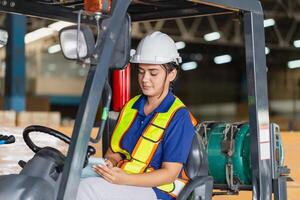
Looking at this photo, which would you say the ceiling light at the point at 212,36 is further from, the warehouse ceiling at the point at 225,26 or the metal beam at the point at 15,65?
the metal beam at the point at 15,65

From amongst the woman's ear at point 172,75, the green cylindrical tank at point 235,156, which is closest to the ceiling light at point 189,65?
the green cylindrical tank at point 235,156

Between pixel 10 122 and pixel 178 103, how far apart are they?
724cm

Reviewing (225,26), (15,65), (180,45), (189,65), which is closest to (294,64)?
(189,65)

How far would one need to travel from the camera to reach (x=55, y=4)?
4113 mm

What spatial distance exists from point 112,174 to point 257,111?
36.1 inches

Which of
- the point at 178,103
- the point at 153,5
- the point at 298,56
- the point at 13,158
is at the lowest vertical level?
the point at 13,158

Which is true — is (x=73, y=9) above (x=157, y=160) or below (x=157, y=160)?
→ above

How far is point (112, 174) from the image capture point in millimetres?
3096

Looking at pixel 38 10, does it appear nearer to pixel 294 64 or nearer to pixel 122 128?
pixel 122 128

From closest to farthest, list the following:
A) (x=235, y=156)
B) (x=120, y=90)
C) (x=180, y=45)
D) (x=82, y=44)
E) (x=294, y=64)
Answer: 1. (x=82, y=44)
2. (x=235, y=156)
3. (x=120, y=90)
4. (x=180, y=45)
5. (x=294, y=64)

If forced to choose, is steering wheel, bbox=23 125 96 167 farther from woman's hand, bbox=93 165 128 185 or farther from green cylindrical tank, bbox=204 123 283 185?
green cylindrical tank, bbox=204 123 283 185

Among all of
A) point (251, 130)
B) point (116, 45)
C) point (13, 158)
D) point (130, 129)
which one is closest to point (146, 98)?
point (130, 129)

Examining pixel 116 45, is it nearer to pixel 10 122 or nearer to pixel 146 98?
pixel 146 98

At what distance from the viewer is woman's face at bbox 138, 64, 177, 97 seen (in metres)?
3.39
